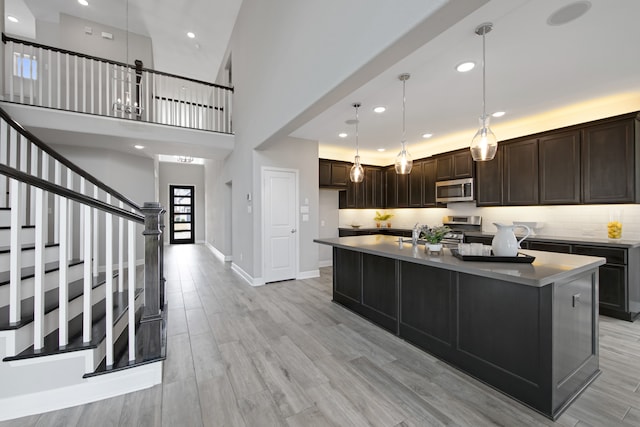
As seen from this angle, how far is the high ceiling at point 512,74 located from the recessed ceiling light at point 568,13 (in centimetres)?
4

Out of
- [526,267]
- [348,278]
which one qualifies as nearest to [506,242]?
[526,267]

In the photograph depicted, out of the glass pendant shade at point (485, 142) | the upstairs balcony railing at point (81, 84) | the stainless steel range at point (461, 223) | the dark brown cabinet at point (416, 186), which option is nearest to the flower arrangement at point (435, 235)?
the glass pendant shade at point (485, 142)

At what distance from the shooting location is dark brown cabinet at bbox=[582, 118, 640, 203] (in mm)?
3322

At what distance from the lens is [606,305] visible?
3344mm

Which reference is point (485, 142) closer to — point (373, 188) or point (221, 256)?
point (373, 188)

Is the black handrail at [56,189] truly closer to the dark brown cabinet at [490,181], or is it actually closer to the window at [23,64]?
the window at [23,64]

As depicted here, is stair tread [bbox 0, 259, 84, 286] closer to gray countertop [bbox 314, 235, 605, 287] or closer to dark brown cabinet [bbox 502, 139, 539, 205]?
gray countertop [bbox 314, 235, 605, 287]

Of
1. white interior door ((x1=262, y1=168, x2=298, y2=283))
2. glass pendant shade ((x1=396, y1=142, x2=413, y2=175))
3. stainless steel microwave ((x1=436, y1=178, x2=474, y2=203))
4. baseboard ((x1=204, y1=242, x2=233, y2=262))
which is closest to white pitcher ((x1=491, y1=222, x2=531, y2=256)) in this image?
glass pendant shade ((x1=396, y1=142, x2=413, y2=175))

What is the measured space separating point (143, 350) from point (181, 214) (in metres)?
10.4

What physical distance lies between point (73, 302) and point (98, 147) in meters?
4.74

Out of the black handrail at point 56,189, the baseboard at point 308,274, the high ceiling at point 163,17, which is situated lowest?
the baseboard at point 308,274

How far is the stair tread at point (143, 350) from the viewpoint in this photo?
6.15ft

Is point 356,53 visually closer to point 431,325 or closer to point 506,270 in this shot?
point 506,270

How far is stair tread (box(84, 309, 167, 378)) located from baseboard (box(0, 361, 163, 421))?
A: 0.04 metres
